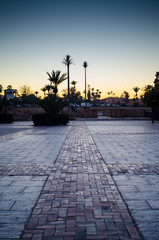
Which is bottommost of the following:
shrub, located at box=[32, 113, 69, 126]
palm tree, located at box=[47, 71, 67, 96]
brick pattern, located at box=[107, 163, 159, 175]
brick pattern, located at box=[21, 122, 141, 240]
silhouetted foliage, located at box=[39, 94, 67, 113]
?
brick pattern, located at box=[21, 122, 141, 240]

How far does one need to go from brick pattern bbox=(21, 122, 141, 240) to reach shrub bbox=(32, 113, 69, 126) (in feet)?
35.6

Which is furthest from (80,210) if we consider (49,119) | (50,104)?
(50,104)

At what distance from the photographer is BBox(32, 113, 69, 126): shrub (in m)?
14.3

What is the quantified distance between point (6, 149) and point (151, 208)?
5004mm

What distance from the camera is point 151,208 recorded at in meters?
2.37

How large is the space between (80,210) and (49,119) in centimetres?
1237

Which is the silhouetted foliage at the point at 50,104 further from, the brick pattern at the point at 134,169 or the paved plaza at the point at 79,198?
the brick pattern at the point at 134,169

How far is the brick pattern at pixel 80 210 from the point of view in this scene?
1.88m

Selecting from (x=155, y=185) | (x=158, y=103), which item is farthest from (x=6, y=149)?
(x=158, y=103)

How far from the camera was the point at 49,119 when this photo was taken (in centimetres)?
1434

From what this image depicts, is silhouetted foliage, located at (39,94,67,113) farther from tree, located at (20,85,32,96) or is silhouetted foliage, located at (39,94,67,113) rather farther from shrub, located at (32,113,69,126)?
tree, located at (20,85,32,96)

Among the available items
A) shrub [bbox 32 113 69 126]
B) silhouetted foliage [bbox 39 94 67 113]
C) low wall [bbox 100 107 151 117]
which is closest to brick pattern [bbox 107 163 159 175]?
shrub [bbox 32 113 69 126]

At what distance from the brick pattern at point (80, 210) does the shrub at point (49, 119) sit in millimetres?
10853

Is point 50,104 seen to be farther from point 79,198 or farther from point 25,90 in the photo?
point 25,90
